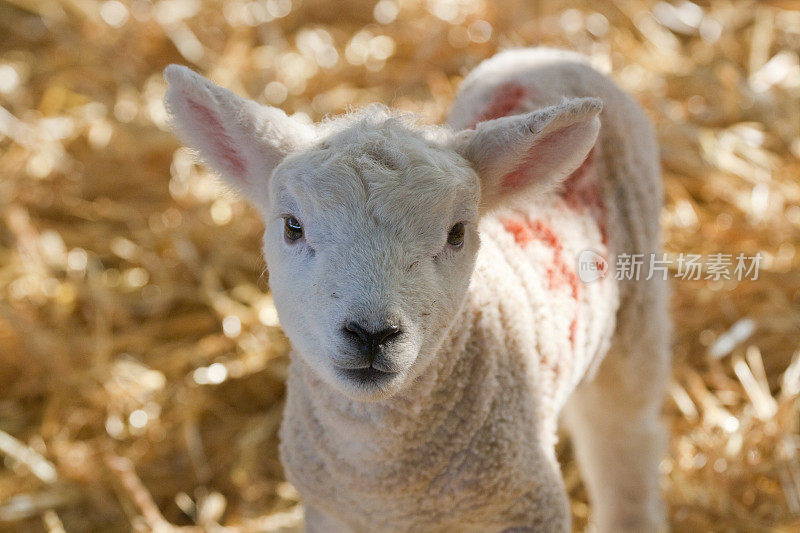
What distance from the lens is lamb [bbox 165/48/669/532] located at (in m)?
1.69

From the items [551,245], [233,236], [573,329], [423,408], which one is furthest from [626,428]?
[233,236]

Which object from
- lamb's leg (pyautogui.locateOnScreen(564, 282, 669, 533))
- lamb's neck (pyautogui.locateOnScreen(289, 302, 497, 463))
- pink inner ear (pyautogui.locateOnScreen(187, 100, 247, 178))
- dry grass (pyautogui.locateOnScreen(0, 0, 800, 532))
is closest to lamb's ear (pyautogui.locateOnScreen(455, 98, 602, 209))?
lamb's neck (pyautogui.locateOnScreen(289, 302, 497, 463))

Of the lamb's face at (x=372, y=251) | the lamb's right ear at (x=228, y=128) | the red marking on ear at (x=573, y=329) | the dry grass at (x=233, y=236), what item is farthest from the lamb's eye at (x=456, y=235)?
the dry grass at (x=233, y=236)

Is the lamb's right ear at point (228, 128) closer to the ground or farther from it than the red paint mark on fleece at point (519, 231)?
farther from it

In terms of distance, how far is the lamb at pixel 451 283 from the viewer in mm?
1694

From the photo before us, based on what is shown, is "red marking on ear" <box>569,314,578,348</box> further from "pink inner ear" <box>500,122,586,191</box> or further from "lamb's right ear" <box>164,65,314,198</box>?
"lamb's right ear" <box>164,65,314,198</box>

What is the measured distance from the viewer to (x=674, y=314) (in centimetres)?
357

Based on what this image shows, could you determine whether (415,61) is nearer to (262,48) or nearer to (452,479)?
(262,48)

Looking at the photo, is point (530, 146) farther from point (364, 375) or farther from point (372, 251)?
point (364, 375)

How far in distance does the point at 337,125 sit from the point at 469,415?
2.41 ft

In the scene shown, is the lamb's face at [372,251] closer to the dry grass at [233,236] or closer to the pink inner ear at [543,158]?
the pink inner ear at [543,158]

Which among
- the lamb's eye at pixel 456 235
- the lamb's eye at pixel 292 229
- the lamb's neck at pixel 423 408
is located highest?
the lamb's eye at pixel 292 229

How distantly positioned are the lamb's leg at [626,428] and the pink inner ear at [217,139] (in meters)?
1.20

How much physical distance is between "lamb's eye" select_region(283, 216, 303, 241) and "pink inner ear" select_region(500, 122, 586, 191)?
50cm
